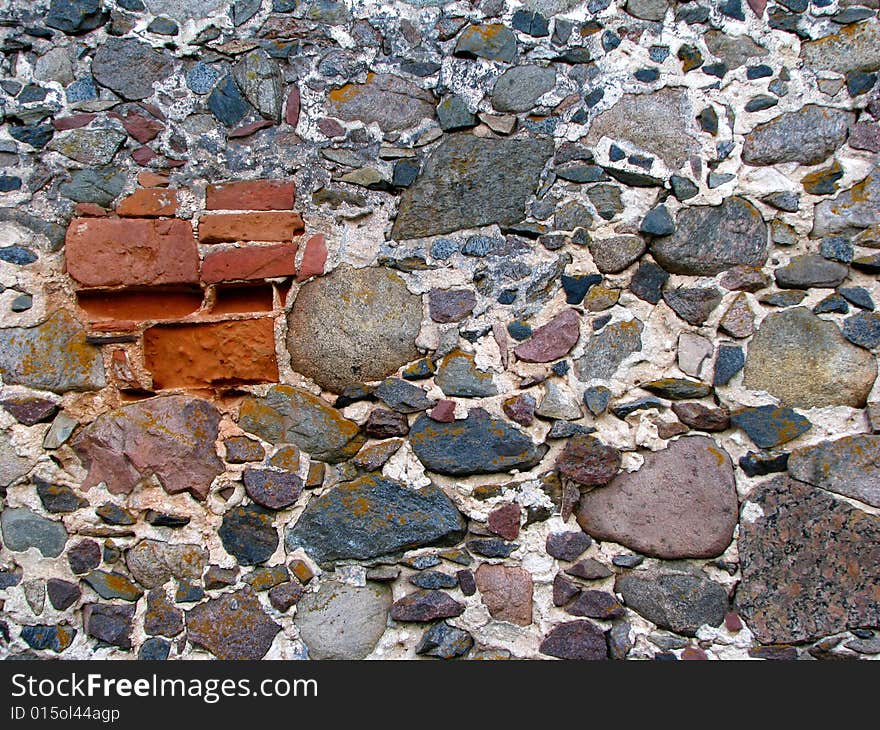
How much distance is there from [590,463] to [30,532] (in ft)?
4.68

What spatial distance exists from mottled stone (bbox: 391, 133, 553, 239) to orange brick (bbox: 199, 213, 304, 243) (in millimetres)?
282

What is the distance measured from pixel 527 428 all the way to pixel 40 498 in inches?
49.3

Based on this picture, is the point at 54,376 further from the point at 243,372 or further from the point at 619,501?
the point at 619,501

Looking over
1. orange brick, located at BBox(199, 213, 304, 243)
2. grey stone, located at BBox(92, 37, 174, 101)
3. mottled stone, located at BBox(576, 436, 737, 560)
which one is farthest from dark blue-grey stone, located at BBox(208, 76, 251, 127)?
mottled stone, located at BBox(576, 436, 737, 560)

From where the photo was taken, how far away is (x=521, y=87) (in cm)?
213

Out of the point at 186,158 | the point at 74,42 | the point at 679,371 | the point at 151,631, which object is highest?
the point at 74,42

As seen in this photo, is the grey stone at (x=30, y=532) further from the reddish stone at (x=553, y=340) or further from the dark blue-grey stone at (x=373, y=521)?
the reddish stone at (x=553, y=340)

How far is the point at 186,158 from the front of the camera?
2.15 meters

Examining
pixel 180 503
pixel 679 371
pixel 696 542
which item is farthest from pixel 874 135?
pixel 180 503

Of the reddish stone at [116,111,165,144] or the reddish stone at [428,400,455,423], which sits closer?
the reddish stone at [428,400,455,423]

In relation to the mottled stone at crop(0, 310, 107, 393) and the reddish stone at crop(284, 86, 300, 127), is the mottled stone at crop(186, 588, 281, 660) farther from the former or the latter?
the reddish stone at crop(284, 86, 300, 127)

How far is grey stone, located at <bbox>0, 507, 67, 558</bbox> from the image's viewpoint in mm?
2035

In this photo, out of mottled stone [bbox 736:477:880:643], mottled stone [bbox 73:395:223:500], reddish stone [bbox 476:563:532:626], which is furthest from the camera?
mottled stone [bbox 73:395:223:500]

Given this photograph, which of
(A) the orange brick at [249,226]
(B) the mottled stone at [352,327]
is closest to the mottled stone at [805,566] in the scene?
(B) the mottled stone at [352,327]
